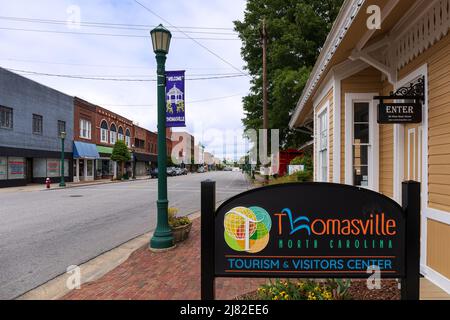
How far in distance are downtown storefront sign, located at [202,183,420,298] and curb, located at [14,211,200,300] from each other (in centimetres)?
290

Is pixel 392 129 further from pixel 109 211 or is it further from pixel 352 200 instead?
pixel 109 211

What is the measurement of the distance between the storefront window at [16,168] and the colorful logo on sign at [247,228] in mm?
26187

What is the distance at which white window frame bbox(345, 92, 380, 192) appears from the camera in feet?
17.6

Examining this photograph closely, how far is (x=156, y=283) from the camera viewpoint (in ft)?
13.7

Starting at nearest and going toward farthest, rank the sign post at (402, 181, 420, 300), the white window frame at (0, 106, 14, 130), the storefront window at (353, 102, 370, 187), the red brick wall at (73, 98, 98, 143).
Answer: the sign post at (402, 181, 420, 300), the storefront window at (353, 102, 370, 187), the white window frame at (0, 106, 14, 130), the red brick wall at (73, 98, 98, 143)

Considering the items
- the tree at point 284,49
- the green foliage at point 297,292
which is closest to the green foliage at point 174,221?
the green foliage at point 297,292

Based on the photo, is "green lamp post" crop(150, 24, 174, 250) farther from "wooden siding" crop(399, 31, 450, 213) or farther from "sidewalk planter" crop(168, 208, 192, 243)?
"wooden siding" crop(399, 31, 450, 213)

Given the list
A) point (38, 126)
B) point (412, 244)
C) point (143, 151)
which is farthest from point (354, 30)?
point (143, 151)

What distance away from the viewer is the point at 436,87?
12.2 ft

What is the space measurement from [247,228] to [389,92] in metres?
4.23

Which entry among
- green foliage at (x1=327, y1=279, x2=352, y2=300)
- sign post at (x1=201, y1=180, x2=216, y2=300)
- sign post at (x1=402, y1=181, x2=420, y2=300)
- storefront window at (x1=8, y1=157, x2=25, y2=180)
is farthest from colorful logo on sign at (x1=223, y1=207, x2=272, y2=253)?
storefront window at (x1=8, y1=157, x2=25, y2=180)

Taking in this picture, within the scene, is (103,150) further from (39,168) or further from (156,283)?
(156,283)

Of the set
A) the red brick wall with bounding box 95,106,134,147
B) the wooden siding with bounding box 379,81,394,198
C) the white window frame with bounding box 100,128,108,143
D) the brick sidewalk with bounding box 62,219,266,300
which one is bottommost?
the brick sidewalk with bounding box 62,219,266,300
